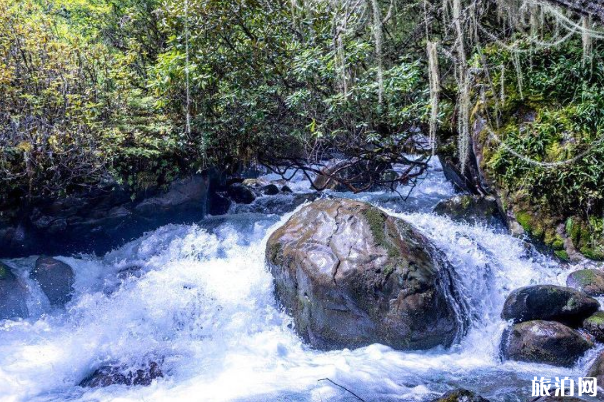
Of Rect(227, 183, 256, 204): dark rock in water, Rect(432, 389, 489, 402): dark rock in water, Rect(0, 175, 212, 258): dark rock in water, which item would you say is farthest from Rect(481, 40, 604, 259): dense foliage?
Rect(0, 175, 212, 258): dark rock in water

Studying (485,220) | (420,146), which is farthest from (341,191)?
(485,220)

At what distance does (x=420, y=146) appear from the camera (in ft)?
29.3

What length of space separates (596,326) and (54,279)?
7.05 meters

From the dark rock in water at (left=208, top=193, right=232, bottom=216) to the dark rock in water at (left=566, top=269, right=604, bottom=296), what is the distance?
253 inches

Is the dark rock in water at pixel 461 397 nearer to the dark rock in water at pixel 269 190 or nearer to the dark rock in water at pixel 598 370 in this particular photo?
the dark rock in water at pixel 598 370

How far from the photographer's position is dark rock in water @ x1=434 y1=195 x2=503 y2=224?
8039mm

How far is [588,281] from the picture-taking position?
245 inches

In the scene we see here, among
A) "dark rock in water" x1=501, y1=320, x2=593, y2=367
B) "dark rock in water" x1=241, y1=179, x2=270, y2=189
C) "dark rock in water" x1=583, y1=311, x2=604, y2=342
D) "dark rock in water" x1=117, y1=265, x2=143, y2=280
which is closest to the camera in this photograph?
"dark rock in water" x1=501, y1=320, x2=593, y2=367

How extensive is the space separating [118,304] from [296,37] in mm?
5352

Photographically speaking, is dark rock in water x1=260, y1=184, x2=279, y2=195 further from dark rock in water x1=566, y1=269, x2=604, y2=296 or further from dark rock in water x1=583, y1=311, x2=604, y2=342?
dark rock in water x1=583, y1=311, x2=604, y2=342

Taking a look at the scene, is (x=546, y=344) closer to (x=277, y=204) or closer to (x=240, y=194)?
(x=277, y=204)

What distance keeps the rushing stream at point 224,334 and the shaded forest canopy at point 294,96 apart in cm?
121

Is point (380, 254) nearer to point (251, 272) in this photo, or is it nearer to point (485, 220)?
point (251, 272)

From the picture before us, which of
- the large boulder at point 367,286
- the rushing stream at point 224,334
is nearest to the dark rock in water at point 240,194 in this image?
the rushing stream at point 224,334
